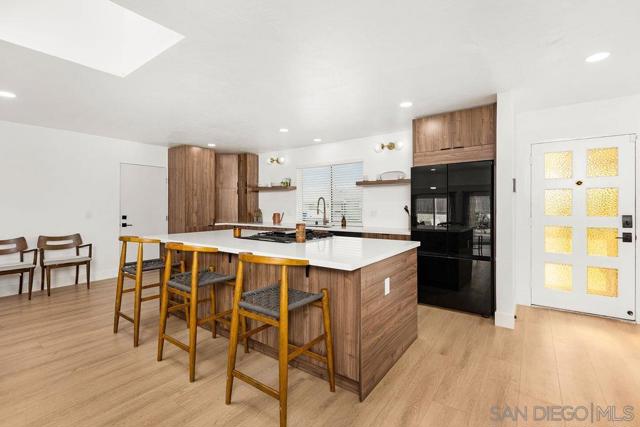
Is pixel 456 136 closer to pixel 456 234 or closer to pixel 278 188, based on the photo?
pixel 456 234

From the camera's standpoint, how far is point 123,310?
3488 millimetres

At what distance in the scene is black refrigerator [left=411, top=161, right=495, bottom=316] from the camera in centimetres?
329

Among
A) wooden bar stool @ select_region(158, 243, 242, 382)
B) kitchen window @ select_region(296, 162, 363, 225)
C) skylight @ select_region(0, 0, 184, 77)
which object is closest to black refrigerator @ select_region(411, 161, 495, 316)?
kitchen window @ select_region(296, 162, 363, 225)

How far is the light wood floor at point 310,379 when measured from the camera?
1.77 meters

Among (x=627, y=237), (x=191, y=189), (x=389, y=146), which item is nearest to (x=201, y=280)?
(x=389, y=146)

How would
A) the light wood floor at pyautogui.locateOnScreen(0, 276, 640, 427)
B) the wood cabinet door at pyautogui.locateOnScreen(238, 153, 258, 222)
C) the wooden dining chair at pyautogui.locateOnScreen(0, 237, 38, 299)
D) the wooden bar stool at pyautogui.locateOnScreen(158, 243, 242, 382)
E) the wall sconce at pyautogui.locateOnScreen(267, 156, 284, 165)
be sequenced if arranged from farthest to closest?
1. the wood cabinet door at pyautogui.locateOnScreen(238, 153, 258, 222)
2. the wall sconce at pyautogui.locateOnScreen(267, 156, 284, 165)
3. the wooden dining chair at pyautogui.locateOnScreen(0, 237, 38, 299)
4. the wooden bar stool at pyautogui.locateOnScreen(158, 243, 242, 382)
5. the light wood floor at pyautogui.locateOnScreen(0, 276, 640, 427)

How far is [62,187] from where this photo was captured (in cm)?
463

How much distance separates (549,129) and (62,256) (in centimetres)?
710

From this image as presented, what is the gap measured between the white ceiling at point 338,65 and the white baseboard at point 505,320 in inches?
91.2

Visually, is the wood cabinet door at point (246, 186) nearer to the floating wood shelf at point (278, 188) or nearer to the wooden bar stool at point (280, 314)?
the floating wood shelf at point (278, 188)

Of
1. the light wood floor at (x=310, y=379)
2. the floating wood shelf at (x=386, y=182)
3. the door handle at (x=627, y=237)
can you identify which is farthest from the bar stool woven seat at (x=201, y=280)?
the door handle at (x=627, y=237)

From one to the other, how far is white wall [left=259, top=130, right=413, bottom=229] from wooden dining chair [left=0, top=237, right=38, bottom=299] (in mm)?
4008

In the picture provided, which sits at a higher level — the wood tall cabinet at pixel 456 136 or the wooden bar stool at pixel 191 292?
the wood tall cabinet at pixel 456 136

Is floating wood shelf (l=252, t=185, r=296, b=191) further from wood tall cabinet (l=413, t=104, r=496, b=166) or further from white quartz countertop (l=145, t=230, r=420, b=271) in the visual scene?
white quartz countertop (l=145, t=230, r=420, b=271)
